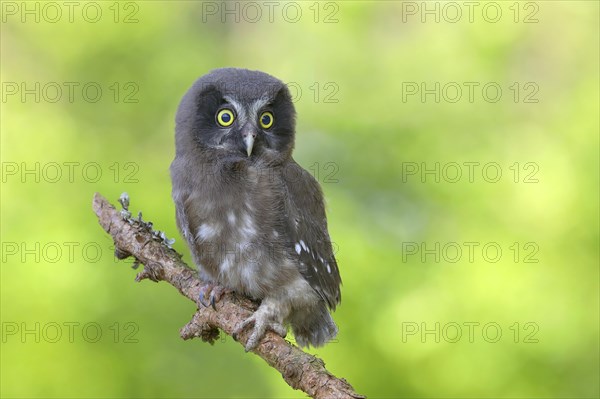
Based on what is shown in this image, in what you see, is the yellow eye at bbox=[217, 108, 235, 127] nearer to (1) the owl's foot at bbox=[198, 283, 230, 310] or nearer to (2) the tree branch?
(2) the tree branch

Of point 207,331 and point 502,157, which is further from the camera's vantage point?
point 502,157

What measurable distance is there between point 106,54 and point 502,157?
2.63 meters

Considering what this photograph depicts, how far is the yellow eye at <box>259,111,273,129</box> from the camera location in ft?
9.84

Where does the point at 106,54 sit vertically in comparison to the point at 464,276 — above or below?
above

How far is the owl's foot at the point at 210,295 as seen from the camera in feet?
9.37

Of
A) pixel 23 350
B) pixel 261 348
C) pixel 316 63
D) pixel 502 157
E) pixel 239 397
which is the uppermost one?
pixel 316 63

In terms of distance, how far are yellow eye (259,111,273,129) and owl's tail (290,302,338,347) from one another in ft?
2.49

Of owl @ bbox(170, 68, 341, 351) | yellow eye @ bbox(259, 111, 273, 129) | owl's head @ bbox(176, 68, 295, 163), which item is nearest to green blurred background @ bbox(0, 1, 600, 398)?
owl @ bbox(170, 68, 341, 351)

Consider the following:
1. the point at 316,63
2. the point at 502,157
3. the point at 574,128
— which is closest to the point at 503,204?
the point at 502,157

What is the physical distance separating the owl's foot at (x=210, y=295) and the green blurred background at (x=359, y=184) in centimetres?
93

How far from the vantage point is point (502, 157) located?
4656mm

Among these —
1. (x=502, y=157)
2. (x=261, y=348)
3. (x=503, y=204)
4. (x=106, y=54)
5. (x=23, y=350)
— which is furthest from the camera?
(x=106, y=54)

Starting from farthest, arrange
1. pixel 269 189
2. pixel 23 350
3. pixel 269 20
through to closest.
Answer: pixel 269 20 < pixel 23 350 < pixel 269 189

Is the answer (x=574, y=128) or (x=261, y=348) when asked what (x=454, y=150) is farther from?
(x=261, y=348)
